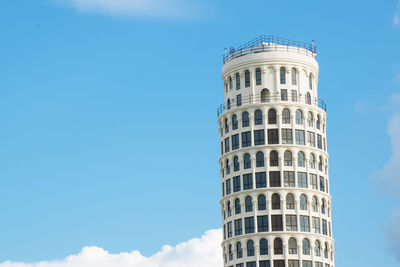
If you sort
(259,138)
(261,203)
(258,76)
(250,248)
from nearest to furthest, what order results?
(250,248) → (261,203) → (259,138) → (258,76)

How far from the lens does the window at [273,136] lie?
168500 millimetres

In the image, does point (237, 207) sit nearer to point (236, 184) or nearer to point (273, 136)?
point (236, 184)

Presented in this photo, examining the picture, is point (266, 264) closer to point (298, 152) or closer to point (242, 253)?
point (242, 253)

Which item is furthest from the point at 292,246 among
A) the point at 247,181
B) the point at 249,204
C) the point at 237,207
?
the point at 247,181

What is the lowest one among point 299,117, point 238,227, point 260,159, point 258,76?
point 238,227

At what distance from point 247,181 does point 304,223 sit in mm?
11954

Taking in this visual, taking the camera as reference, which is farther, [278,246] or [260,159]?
[260,159]

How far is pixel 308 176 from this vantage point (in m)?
168

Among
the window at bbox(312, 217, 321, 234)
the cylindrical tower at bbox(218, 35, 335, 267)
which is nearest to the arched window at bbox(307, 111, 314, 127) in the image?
the cylindrical tower at bbox(218, 35, 335, 267)

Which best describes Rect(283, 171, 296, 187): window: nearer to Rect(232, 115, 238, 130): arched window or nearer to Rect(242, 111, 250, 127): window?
Rect(242, 111, 250, 127): window

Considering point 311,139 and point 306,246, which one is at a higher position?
point 311,139

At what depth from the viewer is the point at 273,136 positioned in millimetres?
168875

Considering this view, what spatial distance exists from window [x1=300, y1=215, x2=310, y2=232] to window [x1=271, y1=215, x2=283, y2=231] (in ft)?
11.8

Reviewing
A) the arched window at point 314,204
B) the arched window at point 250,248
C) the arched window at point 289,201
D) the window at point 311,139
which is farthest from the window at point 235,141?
the arched window at point 250,248
